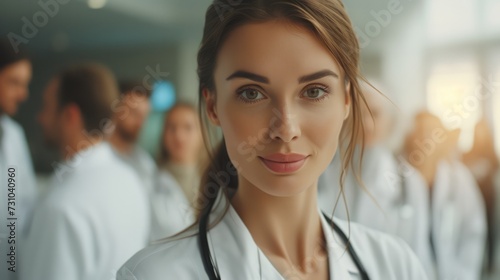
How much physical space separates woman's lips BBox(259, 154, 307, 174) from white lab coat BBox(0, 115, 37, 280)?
38 cm

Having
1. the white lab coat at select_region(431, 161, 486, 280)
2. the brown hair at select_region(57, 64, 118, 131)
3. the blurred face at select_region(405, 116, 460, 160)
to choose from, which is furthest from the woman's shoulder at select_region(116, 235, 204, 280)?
the blurred face at select_region(405, 116, 460, 160)

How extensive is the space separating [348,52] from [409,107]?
0.76 meters

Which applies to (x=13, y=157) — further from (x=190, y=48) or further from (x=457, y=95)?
(x=457, y=95)

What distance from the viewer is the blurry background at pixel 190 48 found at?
916mm

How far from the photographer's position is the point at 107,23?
3.36 feet

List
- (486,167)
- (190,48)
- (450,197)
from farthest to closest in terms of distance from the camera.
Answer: (486,167), (450,197), (190,48)

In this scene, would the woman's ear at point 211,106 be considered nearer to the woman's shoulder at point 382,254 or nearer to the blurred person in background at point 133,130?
the woman's shoulder at point 382,254

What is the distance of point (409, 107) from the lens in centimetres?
120

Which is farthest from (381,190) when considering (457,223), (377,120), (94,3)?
(94,3)

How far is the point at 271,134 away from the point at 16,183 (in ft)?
1.49

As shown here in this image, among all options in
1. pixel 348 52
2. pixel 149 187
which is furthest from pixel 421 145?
pixel 348 52

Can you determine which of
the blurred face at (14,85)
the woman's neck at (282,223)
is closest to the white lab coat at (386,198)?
the woman's neck at (282,223)

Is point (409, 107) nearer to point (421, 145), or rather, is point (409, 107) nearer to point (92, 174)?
point (421, 145)

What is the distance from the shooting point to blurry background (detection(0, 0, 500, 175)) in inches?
36.0
